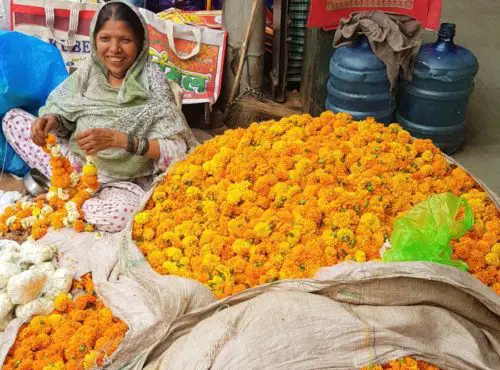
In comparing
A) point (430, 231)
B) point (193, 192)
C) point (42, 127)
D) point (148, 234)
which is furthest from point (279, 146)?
point (42, 127)

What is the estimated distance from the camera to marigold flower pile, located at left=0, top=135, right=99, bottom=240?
8.23 feet

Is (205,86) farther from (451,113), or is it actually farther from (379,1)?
(451,113)

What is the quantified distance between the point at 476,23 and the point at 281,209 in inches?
177

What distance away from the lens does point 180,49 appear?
3.85m

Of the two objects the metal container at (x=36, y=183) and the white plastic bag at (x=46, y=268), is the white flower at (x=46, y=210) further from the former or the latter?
the white plastic bag at (x=46, y=268)

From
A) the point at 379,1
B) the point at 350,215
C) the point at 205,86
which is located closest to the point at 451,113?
the point at 379,1

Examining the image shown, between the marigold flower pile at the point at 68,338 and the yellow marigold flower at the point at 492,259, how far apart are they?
3.65 feet

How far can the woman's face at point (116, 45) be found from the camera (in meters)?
2.62

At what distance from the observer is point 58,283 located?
1.97 m

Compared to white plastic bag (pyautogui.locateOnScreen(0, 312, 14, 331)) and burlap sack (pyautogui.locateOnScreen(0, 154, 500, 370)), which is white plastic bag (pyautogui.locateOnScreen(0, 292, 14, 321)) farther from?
burlap sack (pyautogui.locateOnScreen(0, 154, 500, 370))

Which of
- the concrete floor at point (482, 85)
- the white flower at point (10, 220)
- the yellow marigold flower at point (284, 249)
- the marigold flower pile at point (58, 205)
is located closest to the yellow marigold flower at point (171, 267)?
the yellow marigold flower at point (284, 249)

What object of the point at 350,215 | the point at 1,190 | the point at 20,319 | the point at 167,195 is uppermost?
the point at 350,215

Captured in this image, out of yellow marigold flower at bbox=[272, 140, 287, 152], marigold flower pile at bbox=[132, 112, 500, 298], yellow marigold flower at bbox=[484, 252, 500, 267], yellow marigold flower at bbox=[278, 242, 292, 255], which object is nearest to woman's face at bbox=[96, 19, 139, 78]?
marigold flower pile at bbox=[132, 112, 500, 298]

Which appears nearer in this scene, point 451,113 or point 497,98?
point 451,113
